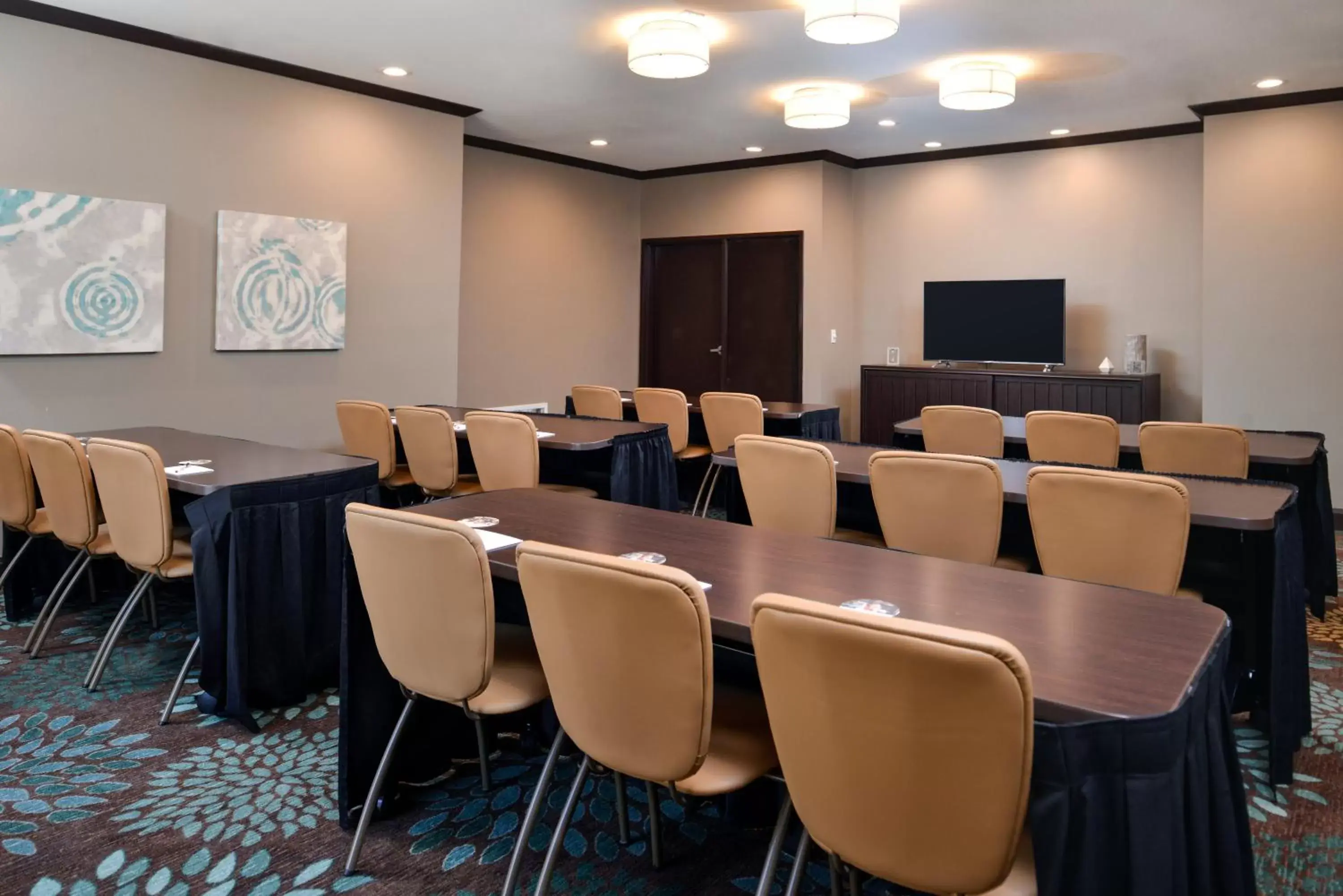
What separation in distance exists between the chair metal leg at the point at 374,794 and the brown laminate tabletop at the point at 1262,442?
10.8 ft

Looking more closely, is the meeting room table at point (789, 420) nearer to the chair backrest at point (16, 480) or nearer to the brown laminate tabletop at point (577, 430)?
the brown laminate tabletop at point (577, 430)

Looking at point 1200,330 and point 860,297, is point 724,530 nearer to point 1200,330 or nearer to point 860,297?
point 1200,330

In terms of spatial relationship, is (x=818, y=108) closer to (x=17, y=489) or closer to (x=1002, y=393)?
(x=1002, y=393)

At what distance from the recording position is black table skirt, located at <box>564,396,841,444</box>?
565cm

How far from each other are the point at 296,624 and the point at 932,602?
7.07ft

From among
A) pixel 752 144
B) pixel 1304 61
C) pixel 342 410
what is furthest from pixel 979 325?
pixel 342 410

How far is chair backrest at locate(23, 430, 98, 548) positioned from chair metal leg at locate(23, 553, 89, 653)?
243 millimetres

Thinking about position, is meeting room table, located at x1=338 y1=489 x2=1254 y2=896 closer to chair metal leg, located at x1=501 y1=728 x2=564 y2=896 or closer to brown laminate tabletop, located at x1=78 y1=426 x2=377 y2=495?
chair metal leg, located at x1=501 y1=728 x2=564 y2=896

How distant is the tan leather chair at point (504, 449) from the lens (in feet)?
13.6

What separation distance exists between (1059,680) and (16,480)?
150 inches

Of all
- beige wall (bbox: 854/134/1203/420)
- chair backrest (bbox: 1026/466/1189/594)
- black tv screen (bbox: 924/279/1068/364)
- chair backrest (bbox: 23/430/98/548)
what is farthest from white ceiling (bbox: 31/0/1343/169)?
chair backrest (bbox: 1026/466/1189/594)

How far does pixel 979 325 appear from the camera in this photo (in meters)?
7.83

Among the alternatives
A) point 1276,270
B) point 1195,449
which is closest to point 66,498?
point 1195,449

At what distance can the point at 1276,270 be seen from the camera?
6254 millimetres
